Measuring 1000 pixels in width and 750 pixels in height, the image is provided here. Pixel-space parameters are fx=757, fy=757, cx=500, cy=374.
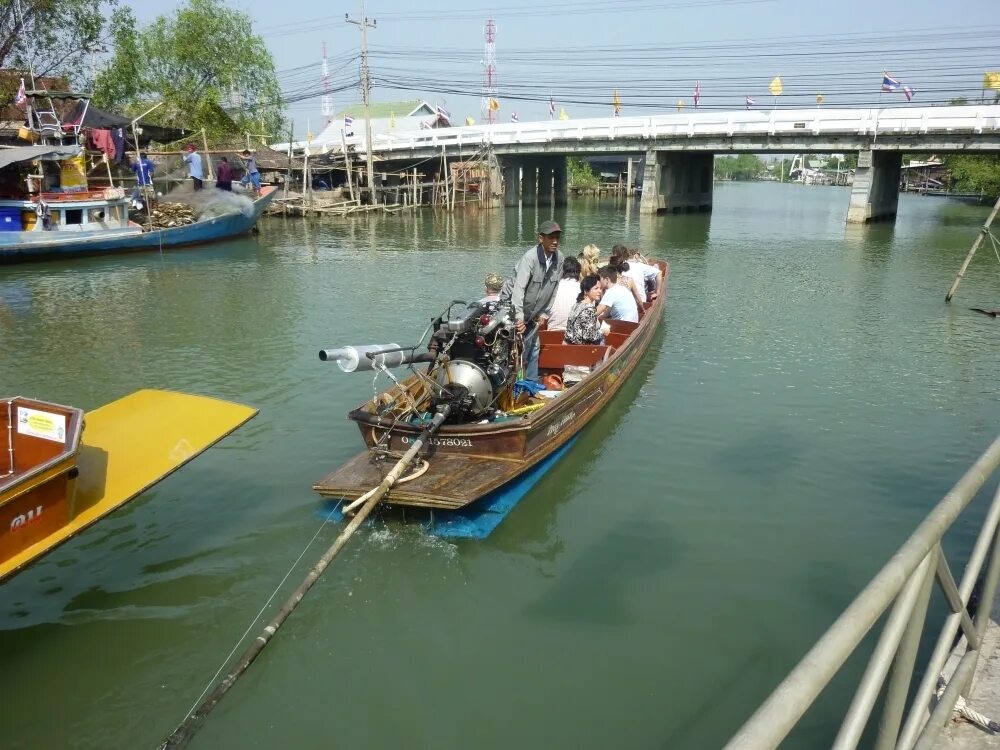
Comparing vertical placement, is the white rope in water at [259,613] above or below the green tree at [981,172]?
below

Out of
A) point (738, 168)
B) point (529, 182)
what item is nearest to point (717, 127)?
point (529, 182)

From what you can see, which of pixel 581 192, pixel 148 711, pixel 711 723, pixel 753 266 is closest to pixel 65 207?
pixel 753 266

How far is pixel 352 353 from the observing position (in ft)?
19.0

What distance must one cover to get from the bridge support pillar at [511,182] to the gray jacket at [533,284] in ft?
136

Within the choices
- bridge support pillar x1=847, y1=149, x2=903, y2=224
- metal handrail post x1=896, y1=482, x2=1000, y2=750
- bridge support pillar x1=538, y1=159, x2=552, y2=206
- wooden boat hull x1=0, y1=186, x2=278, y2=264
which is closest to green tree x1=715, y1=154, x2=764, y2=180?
bridge support pillar x1=538, y1=159, x2=552, y2=206

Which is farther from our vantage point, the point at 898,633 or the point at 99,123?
the point at 99,123

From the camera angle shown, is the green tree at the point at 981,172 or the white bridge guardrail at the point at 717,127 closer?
the white bridge guardrail at the point at 717,127

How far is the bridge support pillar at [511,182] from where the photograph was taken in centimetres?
4950

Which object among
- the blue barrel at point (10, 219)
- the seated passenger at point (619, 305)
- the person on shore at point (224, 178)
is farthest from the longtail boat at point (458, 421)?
the person on shore at point (224, 178)

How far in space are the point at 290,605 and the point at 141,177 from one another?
26.4 m

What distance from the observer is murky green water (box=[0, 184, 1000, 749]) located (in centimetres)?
465

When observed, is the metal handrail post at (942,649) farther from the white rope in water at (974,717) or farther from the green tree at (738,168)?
the green tree at (738,168)

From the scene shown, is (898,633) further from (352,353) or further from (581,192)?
(581,192)

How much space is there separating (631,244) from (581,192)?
43.3 m
